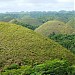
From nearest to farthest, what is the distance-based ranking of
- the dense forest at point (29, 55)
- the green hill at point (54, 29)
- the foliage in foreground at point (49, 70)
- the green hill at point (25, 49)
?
the foliage in foreground at point (49, 70)
the dense forest at point (29, 55)
the green hill at point (25, 49)
the green hill at point (54, 29)

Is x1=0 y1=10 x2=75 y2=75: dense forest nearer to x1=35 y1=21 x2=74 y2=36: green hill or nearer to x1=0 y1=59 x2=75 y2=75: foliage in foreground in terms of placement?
x1=0 y1=59 x2=75 y2=75: foliage in foreground

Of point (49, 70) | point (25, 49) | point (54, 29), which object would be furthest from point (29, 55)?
point (54, 29)

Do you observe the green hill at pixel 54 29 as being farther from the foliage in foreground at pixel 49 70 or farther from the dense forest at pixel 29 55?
the foliage in foreground at pixel 49 70

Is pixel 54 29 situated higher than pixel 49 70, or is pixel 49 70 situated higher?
pixel 49 70

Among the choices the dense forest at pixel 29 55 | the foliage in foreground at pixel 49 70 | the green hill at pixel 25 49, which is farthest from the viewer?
the green hill at pixel 25 49

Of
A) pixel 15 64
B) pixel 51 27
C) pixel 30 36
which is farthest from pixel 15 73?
pixel 51 27

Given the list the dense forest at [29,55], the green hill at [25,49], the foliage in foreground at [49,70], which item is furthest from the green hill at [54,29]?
the foliage in foreground at [49,70]

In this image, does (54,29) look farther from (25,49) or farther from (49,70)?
(49,70)

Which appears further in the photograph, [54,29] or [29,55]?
[54,29]
